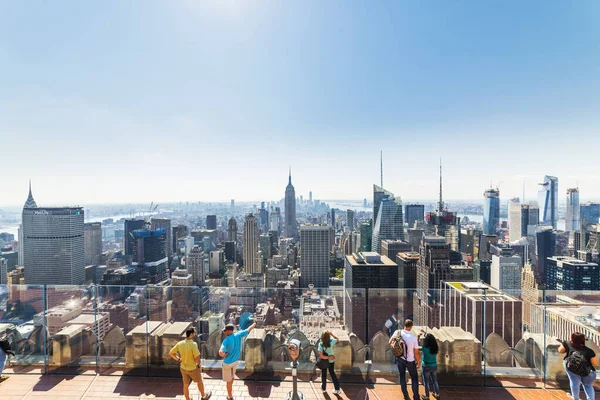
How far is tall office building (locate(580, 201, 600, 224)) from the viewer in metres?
72.5

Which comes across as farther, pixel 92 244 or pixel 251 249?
pixel 251 249

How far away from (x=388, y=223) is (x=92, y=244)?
224ft

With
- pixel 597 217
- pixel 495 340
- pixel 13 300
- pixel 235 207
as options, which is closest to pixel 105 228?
pixel 235 207

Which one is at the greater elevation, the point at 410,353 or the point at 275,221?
the point at 410,353

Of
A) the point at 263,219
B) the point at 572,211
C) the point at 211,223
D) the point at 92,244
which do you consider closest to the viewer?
the point at 92,244

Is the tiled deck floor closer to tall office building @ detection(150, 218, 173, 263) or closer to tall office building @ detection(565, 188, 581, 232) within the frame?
tall office building @ detection(150, 218, 173, 263)

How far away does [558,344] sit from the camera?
162 inches

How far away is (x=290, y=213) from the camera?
12056cm

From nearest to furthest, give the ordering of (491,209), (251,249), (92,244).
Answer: (92,244), (251,249), (491,209)

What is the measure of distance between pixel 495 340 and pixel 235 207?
137m

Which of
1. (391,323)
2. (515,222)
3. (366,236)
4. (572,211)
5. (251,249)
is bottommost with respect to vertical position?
(251,249)

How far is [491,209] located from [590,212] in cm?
2314

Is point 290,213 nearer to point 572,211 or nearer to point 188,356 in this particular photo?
point 572,211

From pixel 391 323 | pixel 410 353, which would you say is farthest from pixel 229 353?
pixel 391 323
